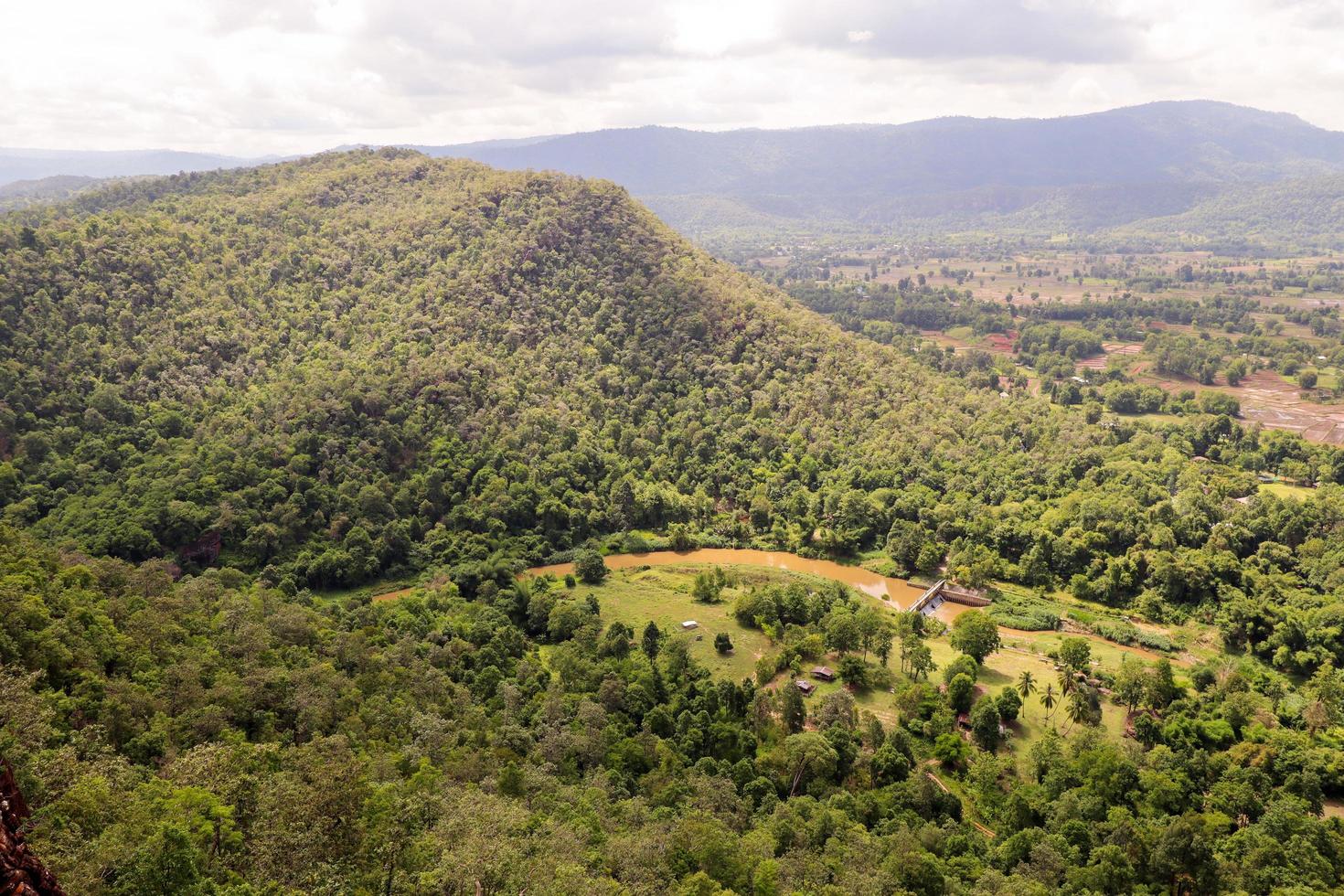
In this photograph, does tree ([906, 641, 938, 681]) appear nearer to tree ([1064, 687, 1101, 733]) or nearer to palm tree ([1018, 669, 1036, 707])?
palm tree ([1018, 669, 1036, 707])

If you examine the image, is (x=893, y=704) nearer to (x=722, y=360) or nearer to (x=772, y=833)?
(x=772, y=833)

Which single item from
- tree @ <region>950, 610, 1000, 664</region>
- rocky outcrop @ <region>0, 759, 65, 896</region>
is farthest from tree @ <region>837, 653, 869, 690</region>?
rocky outcrop @ <region>0, 759, 65, 896</region>

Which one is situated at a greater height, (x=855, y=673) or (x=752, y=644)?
(x=855, y=673)

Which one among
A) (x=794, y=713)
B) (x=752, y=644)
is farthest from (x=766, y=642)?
(x=794, y=713)

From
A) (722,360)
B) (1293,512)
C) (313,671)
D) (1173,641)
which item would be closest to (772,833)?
(313,671)

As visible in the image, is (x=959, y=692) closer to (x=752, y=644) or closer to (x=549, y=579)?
(x=752, y=644)

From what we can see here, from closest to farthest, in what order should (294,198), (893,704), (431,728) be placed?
(431,728)
(893,704)
(294,198)
